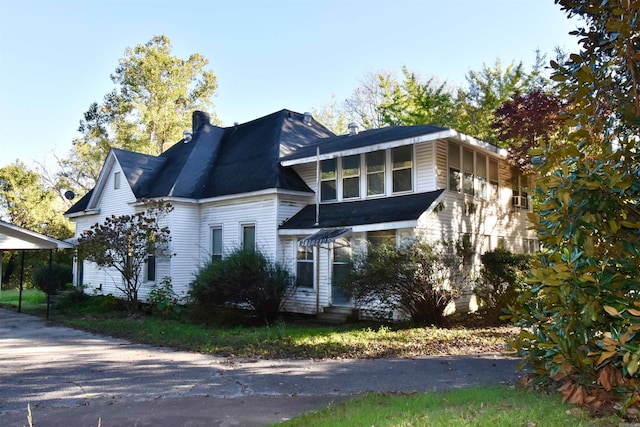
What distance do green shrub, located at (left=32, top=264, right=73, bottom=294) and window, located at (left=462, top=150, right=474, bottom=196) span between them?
19.2 meters

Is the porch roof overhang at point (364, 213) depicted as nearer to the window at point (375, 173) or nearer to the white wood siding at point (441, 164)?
the window at point (375, 173)

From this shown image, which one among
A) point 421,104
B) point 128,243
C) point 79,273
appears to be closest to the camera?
point 128,243

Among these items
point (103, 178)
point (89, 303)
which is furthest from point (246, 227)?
point (103, 178)

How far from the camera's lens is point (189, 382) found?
779 centimetres

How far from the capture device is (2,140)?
1449 inches

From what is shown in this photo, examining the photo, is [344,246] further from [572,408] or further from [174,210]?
[572,408]

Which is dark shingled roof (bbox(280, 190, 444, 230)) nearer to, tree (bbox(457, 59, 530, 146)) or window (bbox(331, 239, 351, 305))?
window (bbox(331, 239, 351, 305))

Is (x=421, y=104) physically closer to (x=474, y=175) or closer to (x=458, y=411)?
(x=474, y=175)

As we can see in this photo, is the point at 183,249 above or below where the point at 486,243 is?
below

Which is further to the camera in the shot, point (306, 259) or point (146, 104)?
point (146, 104)

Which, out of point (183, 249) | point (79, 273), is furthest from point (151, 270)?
point (79, 273)

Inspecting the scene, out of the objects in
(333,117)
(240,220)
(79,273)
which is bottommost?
(79,273)

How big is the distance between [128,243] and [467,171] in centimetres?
1191

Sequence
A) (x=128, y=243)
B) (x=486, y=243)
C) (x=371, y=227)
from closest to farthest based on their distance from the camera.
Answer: (x=371, y=227)
(x=128, y=243)
(x=486, y=243)
